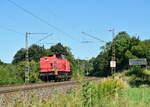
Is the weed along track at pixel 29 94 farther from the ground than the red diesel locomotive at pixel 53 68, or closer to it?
closer to it

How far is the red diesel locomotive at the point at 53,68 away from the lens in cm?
4228

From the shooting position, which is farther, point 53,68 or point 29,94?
point 53,68

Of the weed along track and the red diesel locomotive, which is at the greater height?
the red diesel locomotive

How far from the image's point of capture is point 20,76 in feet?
145

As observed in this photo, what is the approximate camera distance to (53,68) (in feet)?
139

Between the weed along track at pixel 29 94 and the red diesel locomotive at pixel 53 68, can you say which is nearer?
the weed along track at pixel 29 94

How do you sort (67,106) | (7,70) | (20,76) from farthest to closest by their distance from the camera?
(20,76), (7,70), (67,106)

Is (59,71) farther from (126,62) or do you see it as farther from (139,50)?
(126,62)

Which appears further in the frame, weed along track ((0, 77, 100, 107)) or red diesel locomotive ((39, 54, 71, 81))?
red diesel locomotive ((39, 54, 71, 81))

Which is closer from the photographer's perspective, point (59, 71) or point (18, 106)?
point (18, 106)

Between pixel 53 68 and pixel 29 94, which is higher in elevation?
pixel 53 68

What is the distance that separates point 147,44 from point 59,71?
1407 inches

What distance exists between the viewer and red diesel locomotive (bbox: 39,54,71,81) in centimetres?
4228

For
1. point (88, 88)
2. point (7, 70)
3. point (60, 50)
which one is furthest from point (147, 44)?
point (88, 88)
